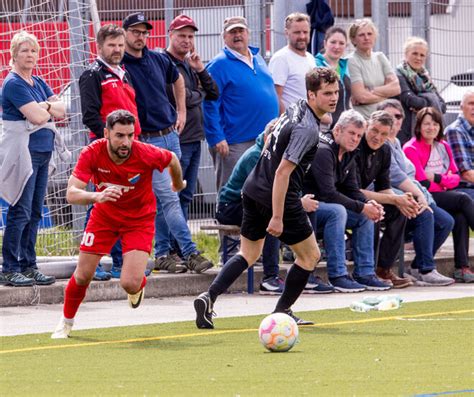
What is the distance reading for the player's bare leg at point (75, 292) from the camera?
381 inches

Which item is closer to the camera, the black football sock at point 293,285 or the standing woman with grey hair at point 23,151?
the black football sock at point 293,285

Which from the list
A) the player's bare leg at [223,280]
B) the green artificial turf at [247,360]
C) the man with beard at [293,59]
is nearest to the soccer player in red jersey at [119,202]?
the green artificial turf at [247,360]

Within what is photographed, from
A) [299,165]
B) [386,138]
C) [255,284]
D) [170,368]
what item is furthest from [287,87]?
[170,368]

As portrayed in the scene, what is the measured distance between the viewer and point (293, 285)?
10.0 metres

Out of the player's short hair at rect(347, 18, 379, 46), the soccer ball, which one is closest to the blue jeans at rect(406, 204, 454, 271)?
the player's short hair at rect(347, 18, 379, 46)

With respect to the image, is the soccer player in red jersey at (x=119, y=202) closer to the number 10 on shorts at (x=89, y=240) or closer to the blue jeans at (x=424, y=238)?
the number 10 on shorts at (x=89, y=240)

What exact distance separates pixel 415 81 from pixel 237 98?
8.96 feet

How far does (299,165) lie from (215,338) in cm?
145

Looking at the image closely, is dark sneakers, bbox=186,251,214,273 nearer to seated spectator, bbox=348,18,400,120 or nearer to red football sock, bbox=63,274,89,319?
red football sock, bbox=63,274,89,319

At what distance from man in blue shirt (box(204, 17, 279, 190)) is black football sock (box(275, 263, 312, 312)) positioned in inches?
137

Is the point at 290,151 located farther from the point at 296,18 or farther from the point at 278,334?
the point at 296,18

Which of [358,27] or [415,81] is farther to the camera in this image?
[415,81]

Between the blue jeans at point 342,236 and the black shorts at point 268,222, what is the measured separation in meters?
2.58

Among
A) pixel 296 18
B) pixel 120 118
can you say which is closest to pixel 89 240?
pixel 120 118
